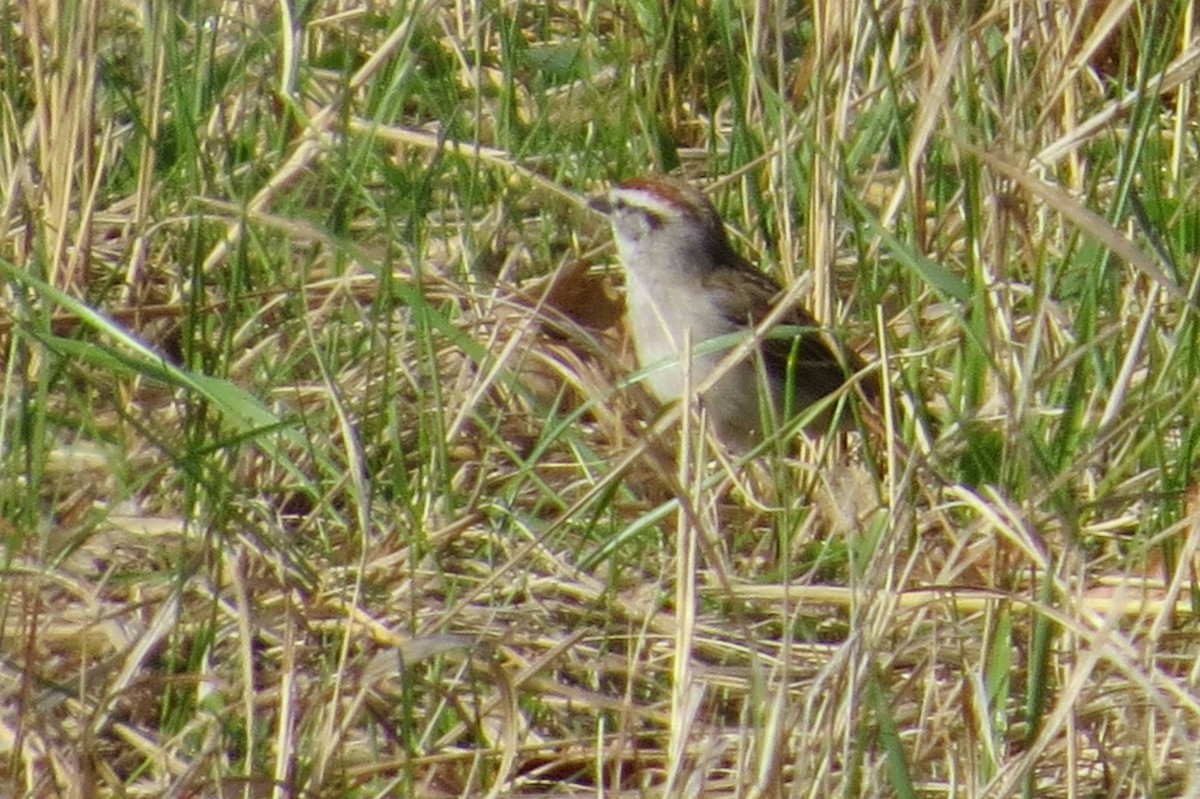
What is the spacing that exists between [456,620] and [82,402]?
0.72m

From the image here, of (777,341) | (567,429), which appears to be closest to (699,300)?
(777,341)

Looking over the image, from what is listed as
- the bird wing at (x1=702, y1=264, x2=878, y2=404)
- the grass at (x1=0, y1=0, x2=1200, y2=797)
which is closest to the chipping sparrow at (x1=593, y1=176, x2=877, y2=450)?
the bird wing at (x1=702, y1=264, x2=878, y2=404)

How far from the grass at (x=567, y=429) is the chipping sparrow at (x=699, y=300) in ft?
0.36

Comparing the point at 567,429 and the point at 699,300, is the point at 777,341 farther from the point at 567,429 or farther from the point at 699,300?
the point at 567,429

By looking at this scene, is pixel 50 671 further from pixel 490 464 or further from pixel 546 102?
pixel 546 102

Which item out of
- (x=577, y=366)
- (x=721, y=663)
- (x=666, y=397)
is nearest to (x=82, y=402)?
(x=577, y=366)

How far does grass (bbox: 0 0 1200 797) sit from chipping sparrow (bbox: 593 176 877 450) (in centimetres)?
11

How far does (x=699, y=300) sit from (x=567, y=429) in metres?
0.94

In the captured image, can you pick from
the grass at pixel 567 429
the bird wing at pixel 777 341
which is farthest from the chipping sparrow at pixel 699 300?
the grass at pixel 567 429

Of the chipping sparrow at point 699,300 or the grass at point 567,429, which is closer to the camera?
the grass at point 567,429

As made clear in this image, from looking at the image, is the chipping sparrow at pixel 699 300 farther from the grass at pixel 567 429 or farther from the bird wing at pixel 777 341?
the grass at pixel 567 429

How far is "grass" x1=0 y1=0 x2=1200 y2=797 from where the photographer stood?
2.78m

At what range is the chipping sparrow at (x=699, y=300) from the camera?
15.1 feet

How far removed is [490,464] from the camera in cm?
416
